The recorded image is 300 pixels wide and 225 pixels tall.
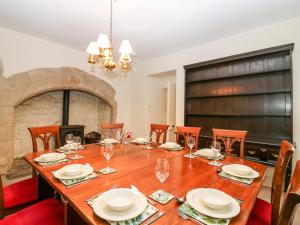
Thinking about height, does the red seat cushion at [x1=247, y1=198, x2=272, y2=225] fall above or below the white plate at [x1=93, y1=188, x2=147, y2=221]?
below

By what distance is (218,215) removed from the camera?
74 centimetres

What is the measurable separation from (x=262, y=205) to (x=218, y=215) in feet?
2.81

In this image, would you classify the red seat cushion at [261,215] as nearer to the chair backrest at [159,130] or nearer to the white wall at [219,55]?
the chair backrest at [159,130]

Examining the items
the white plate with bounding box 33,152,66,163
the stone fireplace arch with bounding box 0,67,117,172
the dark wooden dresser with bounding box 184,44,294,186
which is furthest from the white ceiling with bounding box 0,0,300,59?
the white plate with bounding box 33,152,66,163

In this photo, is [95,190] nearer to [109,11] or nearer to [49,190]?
[49,190]

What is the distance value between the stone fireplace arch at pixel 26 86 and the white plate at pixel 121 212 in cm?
296

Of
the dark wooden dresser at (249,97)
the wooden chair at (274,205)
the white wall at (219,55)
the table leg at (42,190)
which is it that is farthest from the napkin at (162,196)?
the white wall at (219,55)

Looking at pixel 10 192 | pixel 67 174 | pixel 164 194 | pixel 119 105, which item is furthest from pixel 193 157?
pixel 119 105

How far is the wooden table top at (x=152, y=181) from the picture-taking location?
0.81 meters

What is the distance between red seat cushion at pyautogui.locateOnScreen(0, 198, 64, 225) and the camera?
108 cm

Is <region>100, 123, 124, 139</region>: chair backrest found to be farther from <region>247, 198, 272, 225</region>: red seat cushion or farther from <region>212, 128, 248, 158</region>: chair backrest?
<region>247, 198, 272, 225</region>: red seat cushion

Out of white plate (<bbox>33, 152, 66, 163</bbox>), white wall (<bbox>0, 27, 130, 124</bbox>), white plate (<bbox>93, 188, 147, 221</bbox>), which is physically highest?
white wall (<bbox>0, 27, 130, 124</bbox>)

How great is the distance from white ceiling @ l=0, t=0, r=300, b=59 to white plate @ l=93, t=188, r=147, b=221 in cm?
223

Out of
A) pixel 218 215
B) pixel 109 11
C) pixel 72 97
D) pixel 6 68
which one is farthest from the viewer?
pixel 72 97
